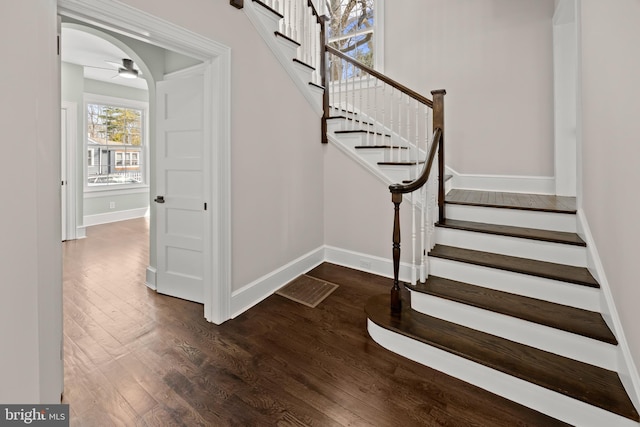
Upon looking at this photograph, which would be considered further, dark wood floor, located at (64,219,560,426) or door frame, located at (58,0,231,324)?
door frame, located at (58,0,231,324)

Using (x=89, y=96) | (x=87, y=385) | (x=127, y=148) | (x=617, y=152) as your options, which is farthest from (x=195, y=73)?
(x=127, y=148)

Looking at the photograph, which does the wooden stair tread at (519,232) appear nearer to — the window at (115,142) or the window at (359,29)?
the window at (359,29)

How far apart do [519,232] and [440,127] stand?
113 cm

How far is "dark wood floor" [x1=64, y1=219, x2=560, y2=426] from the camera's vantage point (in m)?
1.51

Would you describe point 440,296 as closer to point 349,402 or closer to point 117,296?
point 349,402

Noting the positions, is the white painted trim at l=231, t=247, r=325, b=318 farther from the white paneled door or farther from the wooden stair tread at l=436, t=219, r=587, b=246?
the wooden stair tread at l=436, t=219, r=587, b=246

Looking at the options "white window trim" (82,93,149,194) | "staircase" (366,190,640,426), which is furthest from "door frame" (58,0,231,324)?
"white window trim" (82,93,149,194)

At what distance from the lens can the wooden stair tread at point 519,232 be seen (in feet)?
7.29

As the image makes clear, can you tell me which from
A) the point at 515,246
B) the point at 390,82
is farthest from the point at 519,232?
the point at 390,82

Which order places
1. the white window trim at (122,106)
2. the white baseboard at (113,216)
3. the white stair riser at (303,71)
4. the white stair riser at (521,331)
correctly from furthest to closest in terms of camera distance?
the white baseboard at (113,216) < the white window trim at (122,106) < the white stair riser at (303,71) < the white stair riser at (521,331)

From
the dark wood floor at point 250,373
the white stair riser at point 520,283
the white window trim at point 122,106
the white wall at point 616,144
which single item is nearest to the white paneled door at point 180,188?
the dark wood floor at point 250,373

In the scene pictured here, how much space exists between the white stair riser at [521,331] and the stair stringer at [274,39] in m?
2.38

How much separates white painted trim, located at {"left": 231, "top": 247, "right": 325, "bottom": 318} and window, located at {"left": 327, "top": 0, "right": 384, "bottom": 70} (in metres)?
3.08

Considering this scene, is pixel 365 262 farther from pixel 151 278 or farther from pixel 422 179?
pixel 151 278
